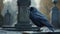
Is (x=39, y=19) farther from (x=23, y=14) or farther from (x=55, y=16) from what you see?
(x=55, y=16)

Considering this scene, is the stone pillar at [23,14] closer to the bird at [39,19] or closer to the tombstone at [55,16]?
the bird at [39,19]

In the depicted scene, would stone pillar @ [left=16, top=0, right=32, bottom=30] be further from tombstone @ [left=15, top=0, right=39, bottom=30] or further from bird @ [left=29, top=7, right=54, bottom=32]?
bird @ [left=29, top=7, right=54, bottom=32]

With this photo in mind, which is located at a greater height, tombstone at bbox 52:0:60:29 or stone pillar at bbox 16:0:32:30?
stone pillar at bbox 16:0:32:30

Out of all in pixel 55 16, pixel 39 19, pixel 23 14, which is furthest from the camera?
pixel 55 16

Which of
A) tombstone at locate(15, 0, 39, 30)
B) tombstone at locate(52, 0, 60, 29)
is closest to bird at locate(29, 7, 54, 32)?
tombstone at locate(15, 0, 39, 30)

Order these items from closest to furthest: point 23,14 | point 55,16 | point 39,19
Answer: point 39,19, point 23,14, point 55,16

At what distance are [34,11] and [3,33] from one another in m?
2.60

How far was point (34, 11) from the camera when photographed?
754 centimetres

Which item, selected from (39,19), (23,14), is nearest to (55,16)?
(23,14)

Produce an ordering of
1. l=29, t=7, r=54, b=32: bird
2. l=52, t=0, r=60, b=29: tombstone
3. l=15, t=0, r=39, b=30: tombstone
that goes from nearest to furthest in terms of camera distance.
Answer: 1. l=29, t=7, r=54, b=32: bird
2. l=15, t=0, r=39, b=30: tombstone
3. l=52, t=0, r=60, b=29: tombstone

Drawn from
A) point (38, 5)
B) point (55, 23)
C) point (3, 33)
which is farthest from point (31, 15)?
point (38, 5)

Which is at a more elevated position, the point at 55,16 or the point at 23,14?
the point at 23,14

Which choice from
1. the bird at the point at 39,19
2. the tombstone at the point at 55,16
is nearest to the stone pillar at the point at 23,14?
the bird at the point at 39,19

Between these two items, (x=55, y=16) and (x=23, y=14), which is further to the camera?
(x=55, y=16)
